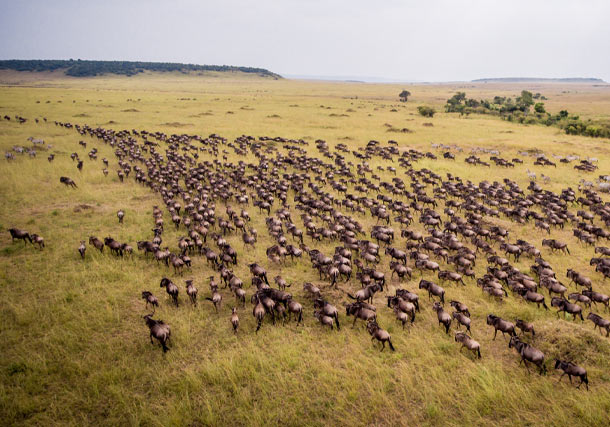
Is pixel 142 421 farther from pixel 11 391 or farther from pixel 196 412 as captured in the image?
pixel 11 391

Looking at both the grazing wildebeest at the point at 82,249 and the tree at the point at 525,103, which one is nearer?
the grazing wildebeest at the point at 82,249

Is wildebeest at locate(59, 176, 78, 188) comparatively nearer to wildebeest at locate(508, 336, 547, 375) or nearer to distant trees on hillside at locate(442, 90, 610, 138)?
wildebeest at locate(508, 336, 547, 375)

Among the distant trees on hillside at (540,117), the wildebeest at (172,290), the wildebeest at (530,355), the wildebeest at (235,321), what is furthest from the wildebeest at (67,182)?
the distant trees on hillside at (540,117)

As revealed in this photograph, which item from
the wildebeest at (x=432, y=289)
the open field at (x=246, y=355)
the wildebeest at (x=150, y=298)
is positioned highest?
the wildebeest at (x=432, y=289)

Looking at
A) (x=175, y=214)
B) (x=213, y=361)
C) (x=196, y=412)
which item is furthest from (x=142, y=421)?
(x=175, y=214)

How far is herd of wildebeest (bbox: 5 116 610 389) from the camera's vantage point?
10.7 m

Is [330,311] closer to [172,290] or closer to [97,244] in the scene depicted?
[172,290]

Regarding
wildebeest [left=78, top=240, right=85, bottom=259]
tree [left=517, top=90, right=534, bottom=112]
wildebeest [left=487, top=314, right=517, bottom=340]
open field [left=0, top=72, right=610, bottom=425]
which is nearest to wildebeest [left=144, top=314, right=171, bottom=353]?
open field [left=0, top=72, right=610, bottom=425]

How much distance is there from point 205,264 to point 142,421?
7279 mm

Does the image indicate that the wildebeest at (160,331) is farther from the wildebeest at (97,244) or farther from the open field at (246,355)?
the wildebeest at (97,244)

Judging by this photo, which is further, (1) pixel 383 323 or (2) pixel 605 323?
(1) pixel 383 323

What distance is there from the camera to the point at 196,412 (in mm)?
7625

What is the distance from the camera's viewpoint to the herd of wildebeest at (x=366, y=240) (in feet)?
35.0

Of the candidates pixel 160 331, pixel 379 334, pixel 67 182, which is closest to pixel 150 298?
pixel 160 331
